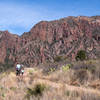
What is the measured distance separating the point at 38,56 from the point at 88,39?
133 feet

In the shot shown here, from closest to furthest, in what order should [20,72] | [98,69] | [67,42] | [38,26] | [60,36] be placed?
[98,69] < [20,72] < [67,42] < [60,36] < [38,26]

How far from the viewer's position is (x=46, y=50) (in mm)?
145000

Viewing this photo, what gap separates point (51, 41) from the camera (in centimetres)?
16050

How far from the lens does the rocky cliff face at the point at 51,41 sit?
136 m

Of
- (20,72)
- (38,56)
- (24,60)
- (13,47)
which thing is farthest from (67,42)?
(20,72)

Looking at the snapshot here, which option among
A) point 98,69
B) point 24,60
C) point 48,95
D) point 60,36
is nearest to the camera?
point 48,95

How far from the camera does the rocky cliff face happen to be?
136 m

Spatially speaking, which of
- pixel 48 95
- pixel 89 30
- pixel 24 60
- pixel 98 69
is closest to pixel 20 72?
pixel 98 69

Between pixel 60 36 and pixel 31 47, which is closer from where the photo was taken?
pixel 31 47

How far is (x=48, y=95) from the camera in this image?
431 centimetres

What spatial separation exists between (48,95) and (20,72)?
22.4 feet

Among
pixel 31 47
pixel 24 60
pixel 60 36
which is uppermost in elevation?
pixel 60 36

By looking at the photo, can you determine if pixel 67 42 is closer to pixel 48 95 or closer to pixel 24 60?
pixel 24 60

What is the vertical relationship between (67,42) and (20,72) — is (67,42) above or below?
above
